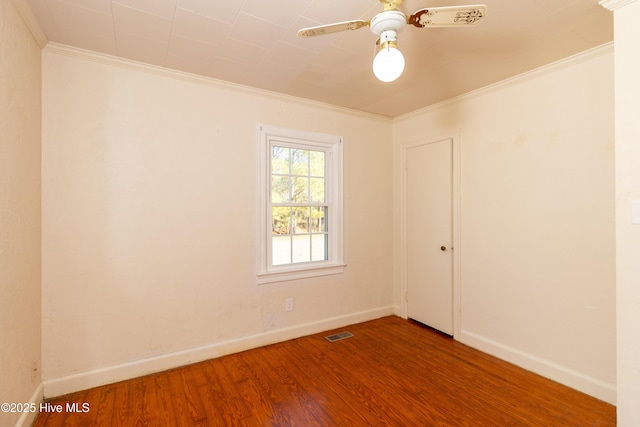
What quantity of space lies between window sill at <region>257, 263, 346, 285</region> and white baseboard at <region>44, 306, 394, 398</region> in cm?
52

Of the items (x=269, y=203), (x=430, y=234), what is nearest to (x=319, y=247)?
(x=269, y=203)

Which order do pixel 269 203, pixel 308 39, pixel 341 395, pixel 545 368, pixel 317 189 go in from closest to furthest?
pixel 308 39 < pixel 341 395 < pixel 545 368 < pixel 269 203 < pixel 317 189

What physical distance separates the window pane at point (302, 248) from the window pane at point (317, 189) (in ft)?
1.42

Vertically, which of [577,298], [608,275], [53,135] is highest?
[53,135]

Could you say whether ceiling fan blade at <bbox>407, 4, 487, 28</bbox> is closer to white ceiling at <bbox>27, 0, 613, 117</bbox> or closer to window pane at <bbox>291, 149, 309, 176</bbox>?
white ceiling at <bbox>27, 0, 613, 117</bbox>

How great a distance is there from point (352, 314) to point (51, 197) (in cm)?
304

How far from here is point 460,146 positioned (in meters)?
3.15

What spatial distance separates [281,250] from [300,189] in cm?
71

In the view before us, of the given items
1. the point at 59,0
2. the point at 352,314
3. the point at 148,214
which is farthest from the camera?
the point at 352,314

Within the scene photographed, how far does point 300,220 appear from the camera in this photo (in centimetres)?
340

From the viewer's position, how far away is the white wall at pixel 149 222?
88.0 inches

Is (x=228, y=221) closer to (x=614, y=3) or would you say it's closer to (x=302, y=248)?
(x=302, y=248)

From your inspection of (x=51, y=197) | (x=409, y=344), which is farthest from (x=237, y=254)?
(x=409, y=344)

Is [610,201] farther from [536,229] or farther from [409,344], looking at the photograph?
[409,344]
